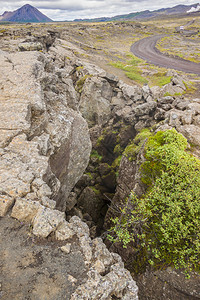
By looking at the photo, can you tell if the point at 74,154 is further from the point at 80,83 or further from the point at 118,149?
the point at 80,83

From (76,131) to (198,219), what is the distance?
974 centimetres

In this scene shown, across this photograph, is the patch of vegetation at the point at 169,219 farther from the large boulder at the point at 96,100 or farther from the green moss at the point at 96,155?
Result: the large boulder at the point at 96,100

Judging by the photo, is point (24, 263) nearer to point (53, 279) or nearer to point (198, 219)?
point (53, 279)

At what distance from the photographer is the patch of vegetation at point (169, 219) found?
766 cm

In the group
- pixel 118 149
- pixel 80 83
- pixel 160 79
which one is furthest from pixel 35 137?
pixel 160 79

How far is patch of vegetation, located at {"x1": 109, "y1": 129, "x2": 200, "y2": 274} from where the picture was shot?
302 inches

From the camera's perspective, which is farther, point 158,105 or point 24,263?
point 158,105

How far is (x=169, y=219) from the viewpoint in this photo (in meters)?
8.12

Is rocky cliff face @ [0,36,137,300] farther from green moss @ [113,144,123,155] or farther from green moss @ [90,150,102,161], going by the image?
green moss @ [90,150,102,161]

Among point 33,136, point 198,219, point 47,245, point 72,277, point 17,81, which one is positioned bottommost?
point 198,219

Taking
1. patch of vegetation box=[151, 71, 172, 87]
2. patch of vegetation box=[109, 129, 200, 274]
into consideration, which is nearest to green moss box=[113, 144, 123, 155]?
patch of vegetation box=[109, 129, 200, 274]

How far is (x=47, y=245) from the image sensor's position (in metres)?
5.86

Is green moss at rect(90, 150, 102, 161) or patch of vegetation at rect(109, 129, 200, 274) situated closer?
patch of vegetation at rect(109, 129, 200, 274)

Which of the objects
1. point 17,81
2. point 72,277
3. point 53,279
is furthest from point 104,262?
point 17,81
